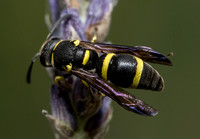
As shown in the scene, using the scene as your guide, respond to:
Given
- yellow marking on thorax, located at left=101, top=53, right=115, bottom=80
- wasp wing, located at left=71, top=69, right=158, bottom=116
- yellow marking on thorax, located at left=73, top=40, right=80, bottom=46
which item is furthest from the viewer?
yellow marking on thorax, located at left=73, top=40, right=80, bottom=46

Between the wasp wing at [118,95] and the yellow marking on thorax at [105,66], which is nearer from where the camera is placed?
the wasp wing at [118,95]

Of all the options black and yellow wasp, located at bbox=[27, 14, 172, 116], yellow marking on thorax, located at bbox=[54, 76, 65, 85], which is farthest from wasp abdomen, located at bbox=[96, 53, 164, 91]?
yellow marking on thorax, located at bbox=[54, 76, 65, 85]

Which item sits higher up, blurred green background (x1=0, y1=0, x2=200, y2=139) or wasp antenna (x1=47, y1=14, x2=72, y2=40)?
wasp antenna (x1=47, y1=14, x2=72, y2=40)

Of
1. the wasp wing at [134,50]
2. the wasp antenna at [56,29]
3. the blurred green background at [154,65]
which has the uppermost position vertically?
the wasp antenna at [56,29]

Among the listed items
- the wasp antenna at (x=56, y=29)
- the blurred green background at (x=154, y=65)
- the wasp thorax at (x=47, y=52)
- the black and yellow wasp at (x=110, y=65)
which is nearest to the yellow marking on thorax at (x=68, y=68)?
the black and yellow wasp at (x=110, y=65)

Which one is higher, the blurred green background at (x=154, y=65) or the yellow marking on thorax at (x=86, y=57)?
the yellow marking on thorax at (x=86, y=57)

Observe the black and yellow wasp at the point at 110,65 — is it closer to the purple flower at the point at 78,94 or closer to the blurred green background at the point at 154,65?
the purple flower at the point at 78,94

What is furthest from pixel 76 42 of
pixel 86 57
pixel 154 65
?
pixel 154 65

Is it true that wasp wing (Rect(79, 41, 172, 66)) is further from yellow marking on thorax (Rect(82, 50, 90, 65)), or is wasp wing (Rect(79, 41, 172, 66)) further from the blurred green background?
the blurred green background
